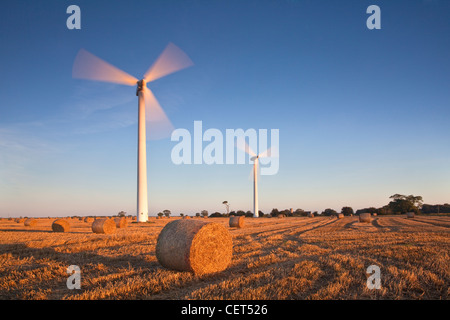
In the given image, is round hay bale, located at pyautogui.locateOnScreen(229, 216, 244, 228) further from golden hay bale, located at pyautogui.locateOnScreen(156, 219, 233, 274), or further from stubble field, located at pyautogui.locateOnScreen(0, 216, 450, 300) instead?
golden hay bale, located at pyautogui.locateOnScreen(156, 219, 233, 274)

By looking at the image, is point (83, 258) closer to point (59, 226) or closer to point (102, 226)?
point (102, 226)

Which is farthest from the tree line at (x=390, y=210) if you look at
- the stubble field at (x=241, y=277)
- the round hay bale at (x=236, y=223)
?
the stubble field at (x=241, y=277)

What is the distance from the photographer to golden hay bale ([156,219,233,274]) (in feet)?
27.2

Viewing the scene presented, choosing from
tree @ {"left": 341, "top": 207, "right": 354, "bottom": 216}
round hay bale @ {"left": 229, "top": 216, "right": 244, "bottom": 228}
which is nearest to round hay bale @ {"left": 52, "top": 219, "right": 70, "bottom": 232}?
round hay bale @ {"left": 229, "top": 216, "right": 244, "bottom": 228}

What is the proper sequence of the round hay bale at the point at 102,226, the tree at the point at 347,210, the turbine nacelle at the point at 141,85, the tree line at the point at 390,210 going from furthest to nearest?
the tree at the point at 347,210, the tree line at the point at 390,210, the turbine nacelle at the point at 141,85, the round hay bale at the point at 102,226

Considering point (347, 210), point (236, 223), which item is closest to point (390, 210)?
point (347, 210)

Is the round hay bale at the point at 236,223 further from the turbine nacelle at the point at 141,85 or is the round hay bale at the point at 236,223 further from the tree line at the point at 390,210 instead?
the tree line at the point at 390,210

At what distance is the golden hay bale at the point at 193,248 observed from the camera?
8281mm

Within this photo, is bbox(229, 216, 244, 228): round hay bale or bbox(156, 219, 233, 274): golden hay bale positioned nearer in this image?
bbox(156, 219, 233, 274): golden hay bale

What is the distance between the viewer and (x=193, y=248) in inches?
328

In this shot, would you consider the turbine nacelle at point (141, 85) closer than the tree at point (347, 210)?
Yes
